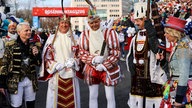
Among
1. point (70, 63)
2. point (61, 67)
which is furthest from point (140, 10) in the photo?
point (61, 67)

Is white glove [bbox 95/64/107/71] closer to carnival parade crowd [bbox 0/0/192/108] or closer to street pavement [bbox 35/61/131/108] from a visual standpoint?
carnival parade crowd [bbox 0/0/192/108]

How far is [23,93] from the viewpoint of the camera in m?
5.63

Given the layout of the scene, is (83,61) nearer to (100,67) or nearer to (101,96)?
(100,67)

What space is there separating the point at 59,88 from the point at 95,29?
1.08 m

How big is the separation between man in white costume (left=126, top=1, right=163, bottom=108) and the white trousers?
150cm

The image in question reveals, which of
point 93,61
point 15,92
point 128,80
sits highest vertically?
point 93,61

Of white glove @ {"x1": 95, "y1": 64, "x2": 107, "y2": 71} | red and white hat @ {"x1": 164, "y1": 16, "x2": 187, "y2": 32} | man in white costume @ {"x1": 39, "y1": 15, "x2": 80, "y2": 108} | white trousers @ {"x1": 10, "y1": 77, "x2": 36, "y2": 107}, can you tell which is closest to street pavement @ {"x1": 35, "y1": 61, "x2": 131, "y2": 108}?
man in white costume @ {"x1": 39, "y1": 15, "x2": 80, "y2": 108}

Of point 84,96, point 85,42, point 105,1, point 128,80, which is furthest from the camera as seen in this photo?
point 105,1

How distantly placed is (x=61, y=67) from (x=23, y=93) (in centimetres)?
70

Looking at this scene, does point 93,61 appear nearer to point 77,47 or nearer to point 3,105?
point 77,47

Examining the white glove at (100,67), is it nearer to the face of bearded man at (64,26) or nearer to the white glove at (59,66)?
the white glove at (59,66)

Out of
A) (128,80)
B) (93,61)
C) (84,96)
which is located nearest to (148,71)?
(93,61)

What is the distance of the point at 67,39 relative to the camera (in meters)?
6.01

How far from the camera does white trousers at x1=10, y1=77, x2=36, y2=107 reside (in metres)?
5.50
